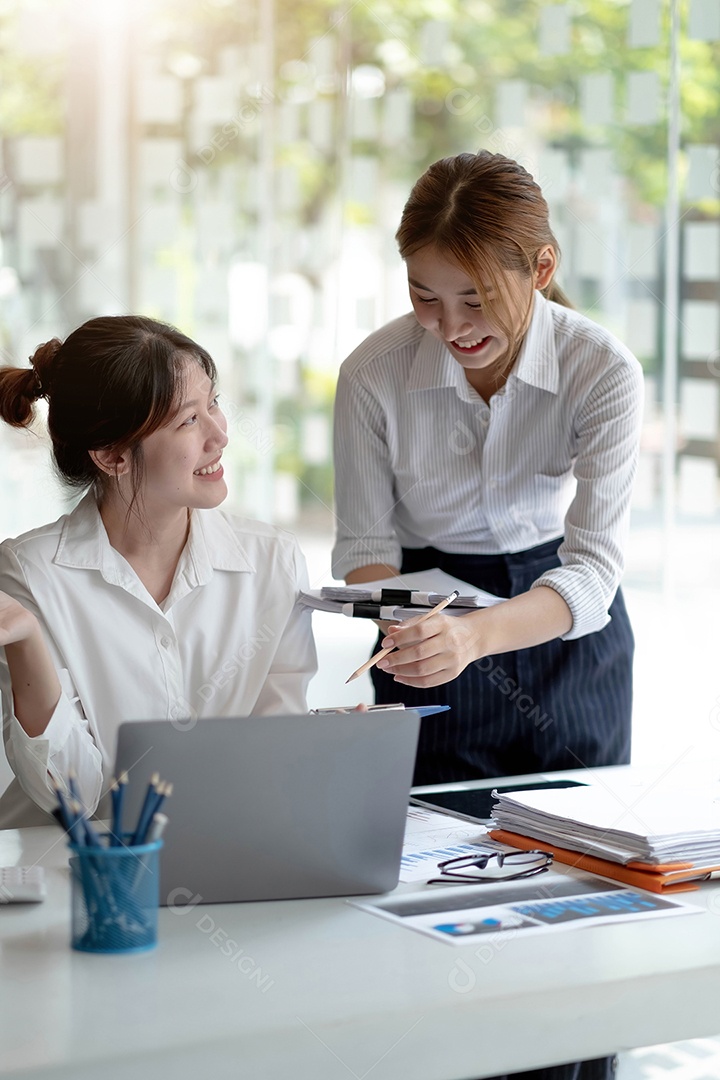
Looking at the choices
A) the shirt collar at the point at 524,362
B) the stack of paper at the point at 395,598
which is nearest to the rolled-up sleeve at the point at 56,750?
the stack of paper at the point at 395,598

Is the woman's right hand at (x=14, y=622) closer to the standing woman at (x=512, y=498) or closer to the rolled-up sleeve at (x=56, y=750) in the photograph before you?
the rolled-up sleeve at (x=56, y=750)

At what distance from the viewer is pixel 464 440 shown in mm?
1963

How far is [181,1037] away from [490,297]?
3.49 feet

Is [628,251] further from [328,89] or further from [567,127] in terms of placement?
[328,89]

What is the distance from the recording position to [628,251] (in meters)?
4.12

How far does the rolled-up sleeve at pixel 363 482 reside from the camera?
6.40 ft

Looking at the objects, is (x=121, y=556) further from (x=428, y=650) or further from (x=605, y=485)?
(x=605, y=485)

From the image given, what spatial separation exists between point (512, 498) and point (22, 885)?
3.36 feet

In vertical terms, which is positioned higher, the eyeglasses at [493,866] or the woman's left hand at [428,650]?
the woman's left hand at [428,650]

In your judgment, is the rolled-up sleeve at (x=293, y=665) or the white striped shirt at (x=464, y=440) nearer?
the rolled-up sleeve at (x=293, y=665)

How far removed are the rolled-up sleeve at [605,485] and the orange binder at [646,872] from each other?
21.5 inches

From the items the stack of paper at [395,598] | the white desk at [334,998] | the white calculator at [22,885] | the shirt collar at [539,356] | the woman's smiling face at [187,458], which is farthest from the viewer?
the shirt collar at [539,356]

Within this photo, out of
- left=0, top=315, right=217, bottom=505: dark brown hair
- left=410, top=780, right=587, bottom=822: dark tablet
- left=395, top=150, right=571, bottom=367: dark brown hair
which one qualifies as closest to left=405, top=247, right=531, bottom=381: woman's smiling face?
left=395, top=150, right=571, bottom=367: dark brown hair

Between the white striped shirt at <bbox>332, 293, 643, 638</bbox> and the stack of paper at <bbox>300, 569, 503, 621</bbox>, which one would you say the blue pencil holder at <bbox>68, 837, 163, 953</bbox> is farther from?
the white striped shirt at <bbox>332, 293, 643, 638</bbox>
